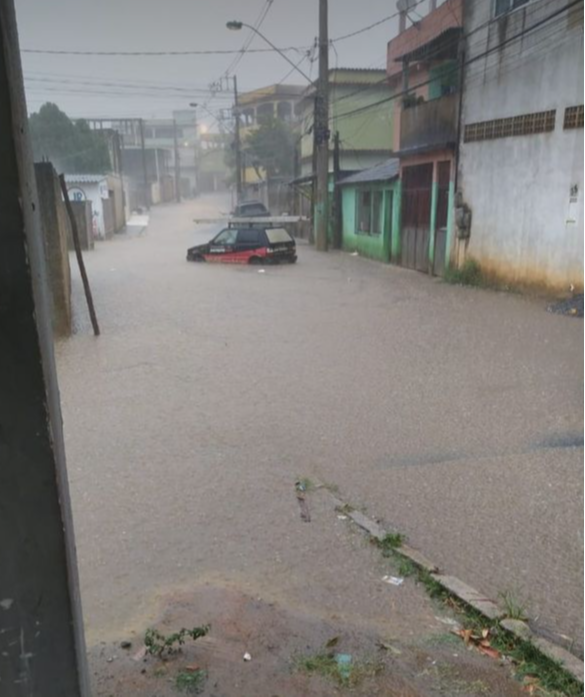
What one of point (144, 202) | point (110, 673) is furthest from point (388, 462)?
point (144, 202)

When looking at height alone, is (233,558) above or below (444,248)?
below

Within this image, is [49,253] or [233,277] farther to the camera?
[233,277]

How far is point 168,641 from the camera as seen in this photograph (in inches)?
90.8

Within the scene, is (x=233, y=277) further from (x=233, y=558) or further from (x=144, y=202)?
(x=144, y=202)

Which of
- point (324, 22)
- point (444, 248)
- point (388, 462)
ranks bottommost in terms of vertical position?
point (388, 462)

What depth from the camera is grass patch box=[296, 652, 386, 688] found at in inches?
86.8

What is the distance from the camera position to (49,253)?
27.8ft

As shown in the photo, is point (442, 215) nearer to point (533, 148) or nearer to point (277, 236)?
point (277, 236)

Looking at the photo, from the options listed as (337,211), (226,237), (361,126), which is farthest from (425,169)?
(337,211)

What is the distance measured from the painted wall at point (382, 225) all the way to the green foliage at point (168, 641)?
51.1 feet

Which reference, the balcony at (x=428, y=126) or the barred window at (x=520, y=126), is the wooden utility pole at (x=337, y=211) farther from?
the barred window at (x=520, y=126)

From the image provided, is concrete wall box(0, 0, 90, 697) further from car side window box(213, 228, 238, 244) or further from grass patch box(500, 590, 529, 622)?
car side window box(213, 228, 238, 244)

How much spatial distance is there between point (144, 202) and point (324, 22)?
40908mm

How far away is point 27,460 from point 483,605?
7.75ft
